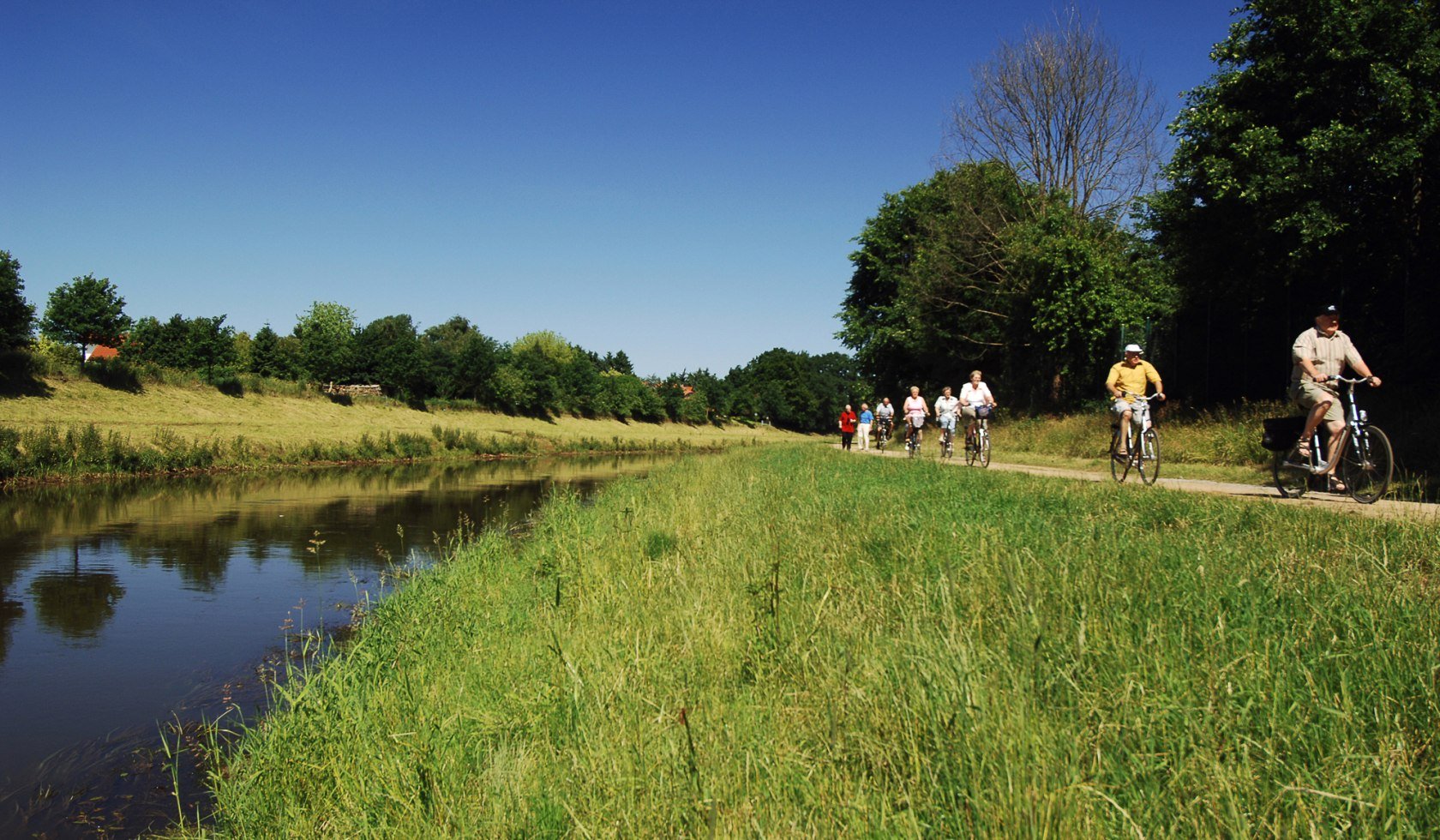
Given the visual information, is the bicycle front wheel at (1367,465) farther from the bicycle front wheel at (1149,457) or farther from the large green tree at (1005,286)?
the large green tree at (1005,286)

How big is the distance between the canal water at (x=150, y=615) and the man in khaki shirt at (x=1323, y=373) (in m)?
9.58

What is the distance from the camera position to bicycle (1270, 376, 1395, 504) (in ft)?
26.5

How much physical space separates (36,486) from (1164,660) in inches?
1066

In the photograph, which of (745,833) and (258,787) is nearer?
(745,833)

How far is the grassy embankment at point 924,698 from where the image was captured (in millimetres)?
2449

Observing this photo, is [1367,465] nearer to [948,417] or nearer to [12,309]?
[948,417]

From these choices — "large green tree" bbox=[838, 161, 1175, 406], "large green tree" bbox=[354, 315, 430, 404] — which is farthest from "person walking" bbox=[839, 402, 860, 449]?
"large green tree" bbox=[354, 315, 430, 404]

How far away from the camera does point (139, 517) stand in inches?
652

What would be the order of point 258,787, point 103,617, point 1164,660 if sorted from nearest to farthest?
point 1164,660, point 258,787, point 103,617

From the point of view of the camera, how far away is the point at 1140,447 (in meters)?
10.8

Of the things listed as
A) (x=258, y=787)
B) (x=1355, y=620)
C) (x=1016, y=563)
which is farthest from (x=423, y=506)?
(x=1355, y=620)

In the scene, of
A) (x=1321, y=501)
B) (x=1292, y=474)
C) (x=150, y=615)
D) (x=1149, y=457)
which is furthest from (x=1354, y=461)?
(x=150, y=615)

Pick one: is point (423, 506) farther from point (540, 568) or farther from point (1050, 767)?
point (1050, 767)

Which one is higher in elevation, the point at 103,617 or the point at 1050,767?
the point at 1050,767
